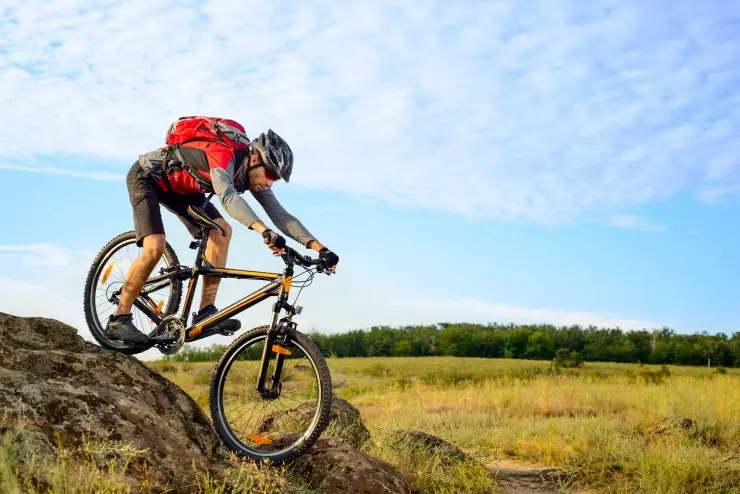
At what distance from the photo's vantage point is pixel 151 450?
5.62 meters

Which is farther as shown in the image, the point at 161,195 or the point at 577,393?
the point at 577,393

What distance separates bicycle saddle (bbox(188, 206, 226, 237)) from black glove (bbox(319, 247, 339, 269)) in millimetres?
1382

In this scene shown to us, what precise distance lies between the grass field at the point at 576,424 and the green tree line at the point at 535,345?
22.0ft

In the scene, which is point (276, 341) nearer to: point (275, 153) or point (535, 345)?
point (275, 153)

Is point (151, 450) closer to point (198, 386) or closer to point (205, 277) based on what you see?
point (205, 277)

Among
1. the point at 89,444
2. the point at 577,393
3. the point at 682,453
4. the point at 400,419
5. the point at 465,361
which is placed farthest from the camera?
the point at 465,361

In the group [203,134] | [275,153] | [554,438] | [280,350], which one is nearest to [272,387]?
[280,350]

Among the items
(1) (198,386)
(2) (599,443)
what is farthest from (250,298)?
(1) (198,386)

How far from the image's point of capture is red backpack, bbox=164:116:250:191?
281 inches

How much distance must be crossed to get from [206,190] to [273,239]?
1.45 metres

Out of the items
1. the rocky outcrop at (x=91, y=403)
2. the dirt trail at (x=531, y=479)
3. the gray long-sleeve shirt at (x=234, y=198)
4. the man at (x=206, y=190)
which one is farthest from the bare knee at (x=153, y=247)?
the dirt trail at (x=531, y=479)

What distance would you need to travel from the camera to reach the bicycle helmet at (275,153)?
6918 millimetres

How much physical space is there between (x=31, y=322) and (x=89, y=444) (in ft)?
7.59

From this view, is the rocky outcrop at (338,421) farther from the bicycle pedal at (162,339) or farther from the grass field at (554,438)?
the bicycle pedal at (162,339)
